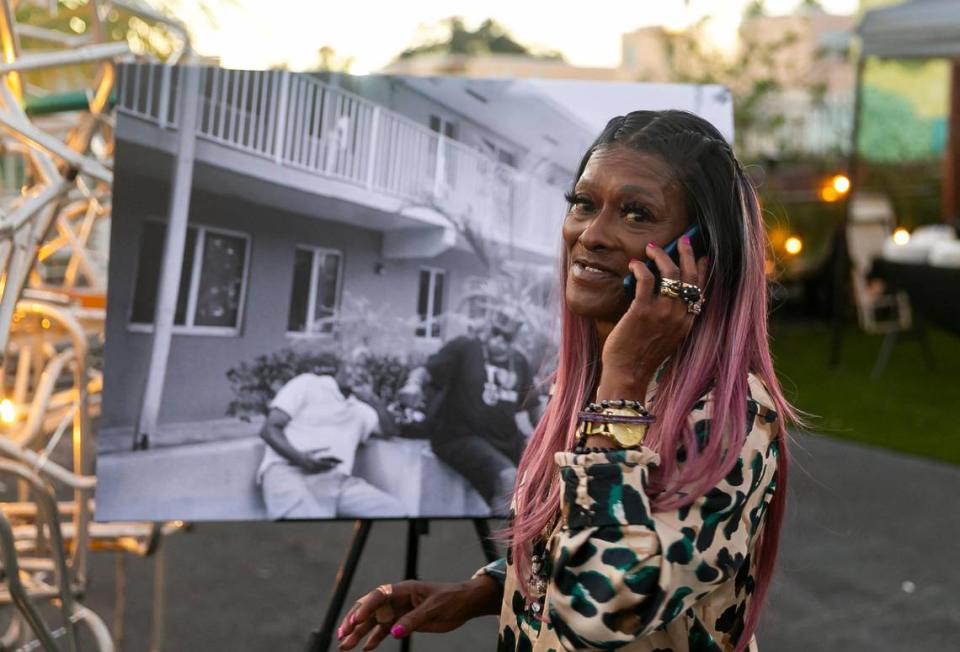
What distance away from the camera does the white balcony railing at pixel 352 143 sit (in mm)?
2254

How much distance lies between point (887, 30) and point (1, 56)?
7.02m

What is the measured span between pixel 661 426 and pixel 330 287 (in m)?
1.34

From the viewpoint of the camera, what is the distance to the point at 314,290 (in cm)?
237

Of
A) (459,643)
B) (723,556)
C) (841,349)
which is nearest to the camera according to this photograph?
(723,556)

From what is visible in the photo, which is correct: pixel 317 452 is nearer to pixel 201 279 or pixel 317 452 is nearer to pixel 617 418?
pixel 201 279

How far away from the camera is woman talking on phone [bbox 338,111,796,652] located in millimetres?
1102

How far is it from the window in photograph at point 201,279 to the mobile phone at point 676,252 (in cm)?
130

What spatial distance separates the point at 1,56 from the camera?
2.31 m

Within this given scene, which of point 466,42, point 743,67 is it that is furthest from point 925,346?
point 466,42

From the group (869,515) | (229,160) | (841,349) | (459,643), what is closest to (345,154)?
(229,160)

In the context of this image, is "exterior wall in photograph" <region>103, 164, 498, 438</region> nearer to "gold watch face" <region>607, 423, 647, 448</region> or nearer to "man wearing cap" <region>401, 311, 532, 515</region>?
"man wearing cap" <region>401, 311, 532, 515</region>

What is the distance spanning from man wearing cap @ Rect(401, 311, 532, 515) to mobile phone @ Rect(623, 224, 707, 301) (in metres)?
1.18

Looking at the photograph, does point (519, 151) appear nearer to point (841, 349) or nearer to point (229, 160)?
point (229, 160)

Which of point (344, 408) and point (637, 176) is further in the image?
point (344, 408)
